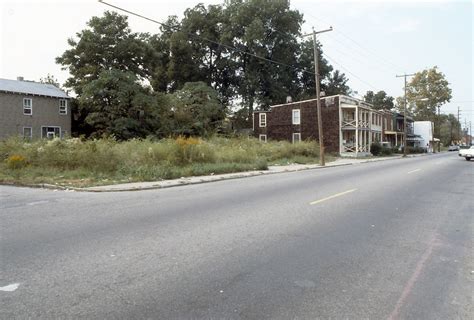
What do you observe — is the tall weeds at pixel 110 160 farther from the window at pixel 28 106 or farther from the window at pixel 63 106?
the window at pixel 63 106

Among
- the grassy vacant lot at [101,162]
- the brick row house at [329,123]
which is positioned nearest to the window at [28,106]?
the grassy vacant lot at [101,162]

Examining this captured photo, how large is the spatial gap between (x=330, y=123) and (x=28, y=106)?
110 feet

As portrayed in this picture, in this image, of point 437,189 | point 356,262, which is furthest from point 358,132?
point 356,262

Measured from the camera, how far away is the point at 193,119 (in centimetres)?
4459

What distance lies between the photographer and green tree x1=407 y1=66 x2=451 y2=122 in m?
94.0

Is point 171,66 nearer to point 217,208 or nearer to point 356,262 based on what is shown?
point 217,208

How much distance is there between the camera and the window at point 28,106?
37656mm

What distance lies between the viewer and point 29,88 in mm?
39000

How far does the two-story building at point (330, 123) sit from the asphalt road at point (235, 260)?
1518 inches

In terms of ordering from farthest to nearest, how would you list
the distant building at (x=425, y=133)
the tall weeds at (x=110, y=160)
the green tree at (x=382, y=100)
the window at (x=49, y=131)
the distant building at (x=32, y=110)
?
the green tree at (x=382, y=100)
the distant building at (x=425, y=133)
the window at (x=49, y=131)
the distant building at (x=32, y=110)
the tall weeds at (x=110, y=160)

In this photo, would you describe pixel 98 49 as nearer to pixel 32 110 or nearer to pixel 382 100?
pixel 32 110

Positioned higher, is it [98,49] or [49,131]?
[98,49]

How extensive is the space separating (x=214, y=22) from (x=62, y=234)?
60657mm

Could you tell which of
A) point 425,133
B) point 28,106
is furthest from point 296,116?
point 425,133
